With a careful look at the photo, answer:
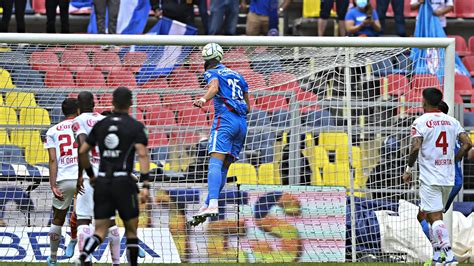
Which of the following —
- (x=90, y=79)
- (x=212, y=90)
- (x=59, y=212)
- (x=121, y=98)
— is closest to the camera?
(x=121, y=98)

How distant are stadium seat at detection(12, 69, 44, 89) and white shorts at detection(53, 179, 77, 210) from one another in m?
2.56

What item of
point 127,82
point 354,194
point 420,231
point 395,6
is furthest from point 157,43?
point 395,6

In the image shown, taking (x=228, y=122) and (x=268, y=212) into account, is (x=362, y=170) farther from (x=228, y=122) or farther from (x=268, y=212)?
(x=228, y=122)

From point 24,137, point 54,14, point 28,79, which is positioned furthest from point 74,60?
point 54,14

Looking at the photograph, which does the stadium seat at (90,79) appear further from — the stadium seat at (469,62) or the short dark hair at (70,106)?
the stadium seat at (469,62)

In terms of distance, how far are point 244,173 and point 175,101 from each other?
1446 mm

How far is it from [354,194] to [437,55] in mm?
2271

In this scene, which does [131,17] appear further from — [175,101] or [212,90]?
[212,90]

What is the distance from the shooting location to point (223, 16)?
65.3 ft

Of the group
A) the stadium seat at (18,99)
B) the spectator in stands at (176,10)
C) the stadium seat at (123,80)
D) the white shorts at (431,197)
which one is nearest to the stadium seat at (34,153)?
the stadium seat at (18,99)

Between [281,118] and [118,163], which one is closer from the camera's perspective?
[118,163]

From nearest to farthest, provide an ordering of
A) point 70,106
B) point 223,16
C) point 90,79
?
point 70,106 → point 90,79 → point 223,16

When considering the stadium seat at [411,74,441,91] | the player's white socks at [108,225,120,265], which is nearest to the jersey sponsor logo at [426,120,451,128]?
the stadium seat at [411,74,441,91]

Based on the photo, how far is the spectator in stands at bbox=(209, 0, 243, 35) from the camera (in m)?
19.7
